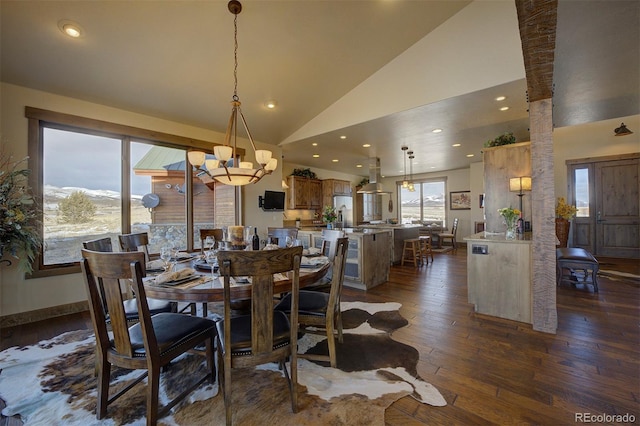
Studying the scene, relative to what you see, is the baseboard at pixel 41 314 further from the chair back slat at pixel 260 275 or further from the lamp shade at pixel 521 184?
the lamp shade at pixel 521 184

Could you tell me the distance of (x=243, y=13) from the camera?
285 cm

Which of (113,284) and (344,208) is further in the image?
(344,208)

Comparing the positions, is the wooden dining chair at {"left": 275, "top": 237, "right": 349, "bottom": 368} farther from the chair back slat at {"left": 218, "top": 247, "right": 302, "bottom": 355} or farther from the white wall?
the white wall

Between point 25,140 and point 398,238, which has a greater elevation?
point 25,140

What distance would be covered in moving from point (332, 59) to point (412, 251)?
4.51m

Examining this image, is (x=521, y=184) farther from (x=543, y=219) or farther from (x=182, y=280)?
(x=182, y=280)

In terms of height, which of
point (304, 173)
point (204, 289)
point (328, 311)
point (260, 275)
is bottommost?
point (328, 311)

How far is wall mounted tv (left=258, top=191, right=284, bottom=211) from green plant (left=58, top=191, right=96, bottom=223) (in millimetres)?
2759

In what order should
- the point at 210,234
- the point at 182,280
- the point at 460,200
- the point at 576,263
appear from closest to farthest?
the point at 182,280
the point at 210,234
the point at 576,263
the point at 460,200

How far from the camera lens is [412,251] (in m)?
6.33

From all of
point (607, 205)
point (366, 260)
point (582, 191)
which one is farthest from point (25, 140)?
point (607, 205)

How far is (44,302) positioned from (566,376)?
5.46 meters

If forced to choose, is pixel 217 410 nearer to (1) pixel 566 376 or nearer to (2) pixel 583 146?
(1) pixel 566 376

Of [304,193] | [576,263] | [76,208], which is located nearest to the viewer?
[76,208]
